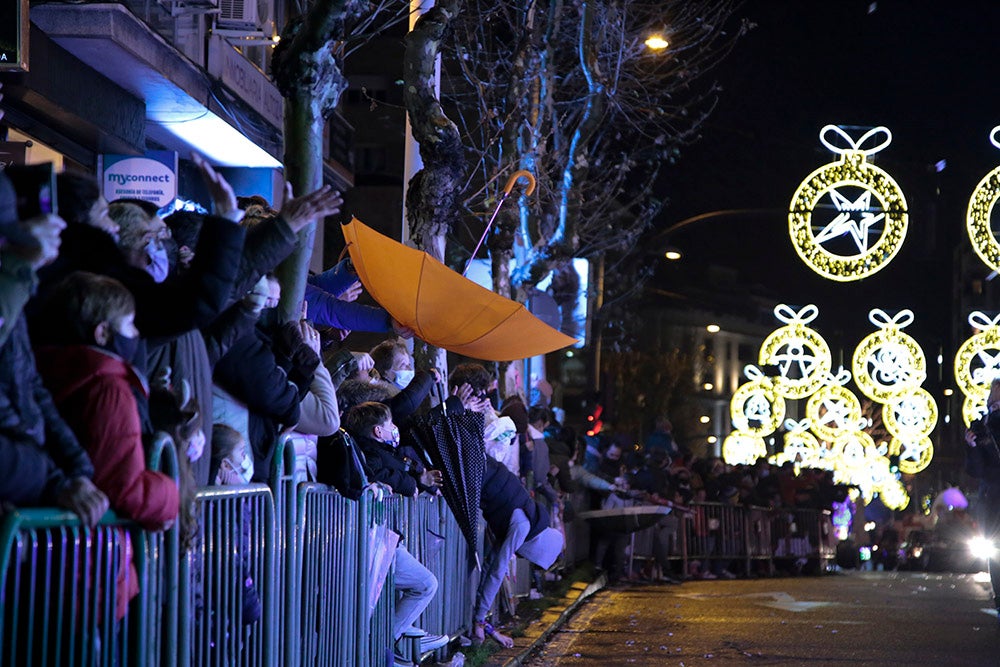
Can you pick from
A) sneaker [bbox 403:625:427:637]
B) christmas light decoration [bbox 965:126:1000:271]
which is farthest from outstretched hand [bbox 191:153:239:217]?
christmas light decoration [bbox 965:126:1000:271]

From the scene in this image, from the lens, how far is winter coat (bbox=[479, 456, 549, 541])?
1162cm

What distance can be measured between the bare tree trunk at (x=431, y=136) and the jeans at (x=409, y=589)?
190 inches

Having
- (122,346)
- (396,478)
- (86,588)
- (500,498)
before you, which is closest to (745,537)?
(500,498)

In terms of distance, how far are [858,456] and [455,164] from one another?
29854mm

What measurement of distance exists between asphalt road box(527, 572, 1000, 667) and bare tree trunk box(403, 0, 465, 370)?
142 inches

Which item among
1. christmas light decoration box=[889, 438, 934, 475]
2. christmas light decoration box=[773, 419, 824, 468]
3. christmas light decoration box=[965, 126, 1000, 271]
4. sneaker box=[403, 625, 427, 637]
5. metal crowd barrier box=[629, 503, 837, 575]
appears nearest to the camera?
sneaker box=[403, 625, 427, 637]

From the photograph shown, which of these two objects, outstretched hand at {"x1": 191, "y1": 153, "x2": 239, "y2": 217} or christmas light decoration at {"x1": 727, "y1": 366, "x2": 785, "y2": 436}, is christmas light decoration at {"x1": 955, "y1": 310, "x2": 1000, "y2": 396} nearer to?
christmas light decoration at {"x1": 727, "y1": 366, "x2": 785, "y2": 436}

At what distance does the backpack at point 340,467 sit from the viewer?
739 cm

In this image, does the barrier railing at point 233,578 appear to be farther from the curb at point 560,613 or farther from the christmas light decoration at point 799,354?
the christmas light decoration at point 799,354

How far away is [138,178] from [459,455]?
8303 mm

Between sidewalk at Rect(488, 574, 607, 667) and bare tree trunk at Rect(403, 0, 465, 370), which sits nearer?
sidewalk at Rect(488, 574, 607, 667)

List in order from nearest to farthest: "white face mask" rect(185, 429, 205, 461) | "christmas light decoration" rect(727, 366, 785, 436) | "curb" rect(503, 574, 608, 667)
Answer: "white face mask" rect(185, 429, 205, 461)
"curb" rect(503, 574, 608, 667)
"christmas light decoration" rect(727, 366, 785, 436)

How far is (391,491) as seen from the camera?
861cm

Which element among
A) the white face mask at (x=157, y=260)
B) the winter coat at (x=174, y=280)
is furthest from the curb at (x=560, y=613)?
the winter coat at (x=174, y=280)
